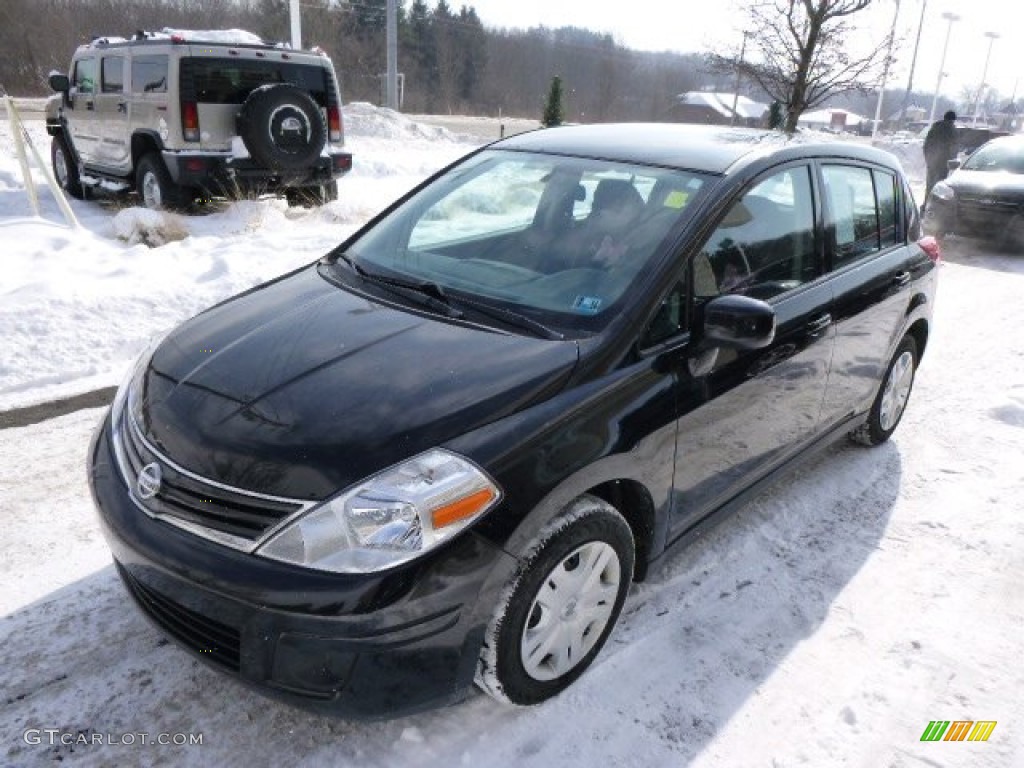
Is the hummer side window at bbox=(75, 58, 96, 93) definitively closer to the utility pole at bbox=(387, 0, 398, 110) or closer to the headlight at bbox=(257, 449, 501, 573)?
the headlight at bbox=(257, 449, 501, 573)

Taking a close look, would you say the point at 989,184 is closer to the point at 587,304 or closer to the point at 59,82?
the point at 587,304

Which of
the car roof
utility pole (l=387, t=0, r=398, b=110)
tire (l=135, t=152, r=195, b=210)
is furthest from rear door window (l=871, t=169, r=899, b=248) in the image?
utility pole (l=387, t=0, r=398, b=110)

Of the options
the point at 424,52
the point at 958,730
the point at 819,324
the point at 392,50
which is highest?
the point at 424,52

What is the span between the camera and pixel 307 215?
31.9 ft

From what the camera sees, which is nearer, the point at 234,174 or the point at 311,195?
the point at 234,174

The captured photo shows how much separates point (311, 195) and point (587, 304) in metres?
8.55

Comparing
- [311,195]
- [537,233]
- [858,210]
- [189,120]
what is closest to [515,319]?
[537,233]

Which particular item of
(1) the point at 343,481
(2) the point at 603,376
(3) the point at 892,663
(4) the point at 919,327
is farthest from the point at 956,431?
(1) the point at 343,481

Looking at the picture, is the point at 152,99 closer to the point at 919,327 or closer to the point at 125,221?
the point at 125,221

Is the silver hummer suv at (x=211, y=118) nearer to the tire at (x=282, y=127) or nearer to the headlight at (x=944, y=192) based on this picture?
the tire at (x=282, y=127)

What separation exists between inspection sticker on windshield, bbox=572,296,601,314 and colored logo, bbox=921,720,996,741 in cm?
171

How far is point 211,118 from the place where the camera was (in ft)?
29.2

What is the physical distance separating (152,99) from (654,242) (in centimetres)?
827

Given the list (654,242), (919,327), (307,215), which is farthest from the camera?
(307,215)
